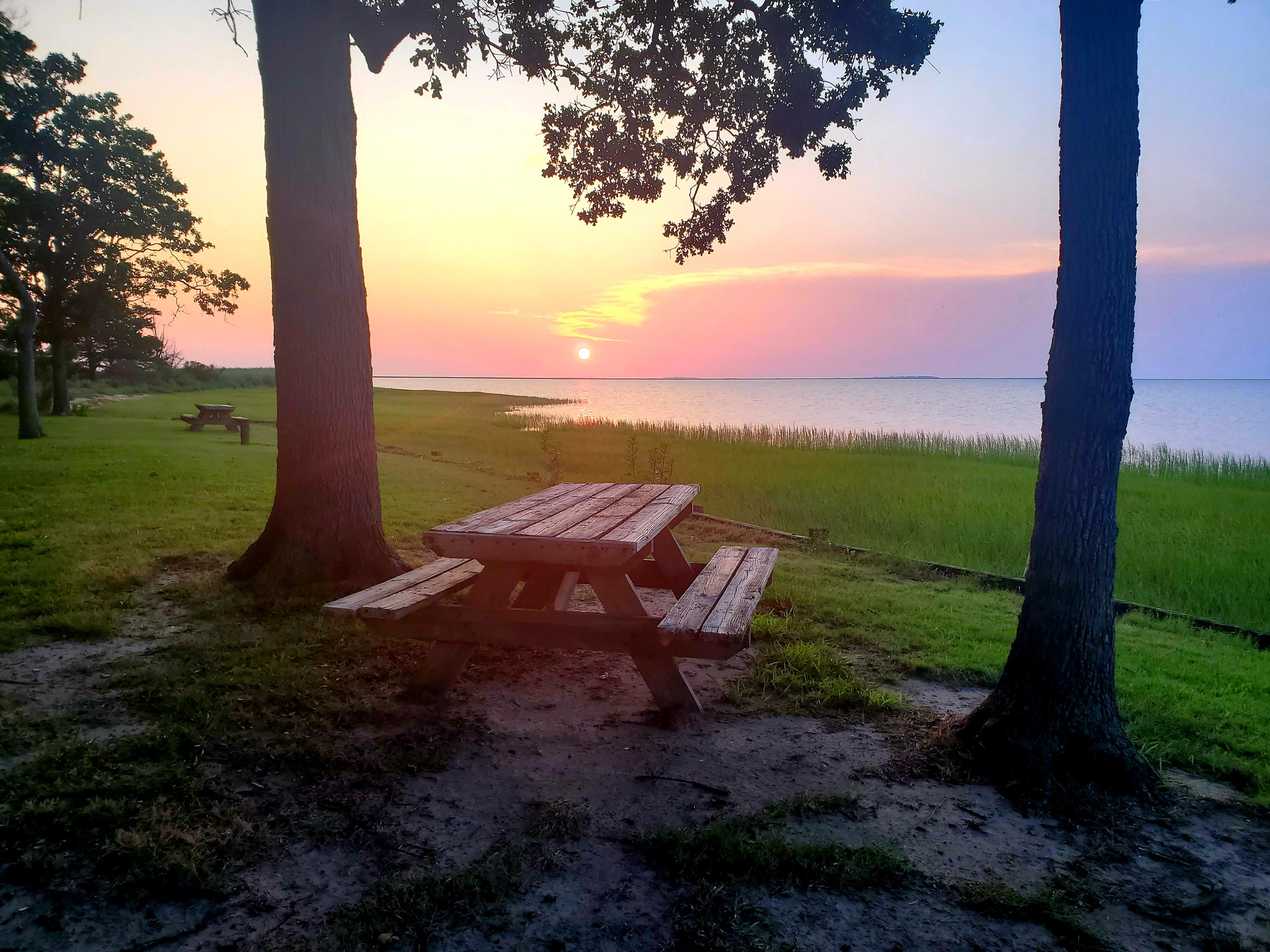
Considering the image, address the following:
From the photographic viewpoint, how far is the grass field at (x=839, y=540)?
457 centimetres

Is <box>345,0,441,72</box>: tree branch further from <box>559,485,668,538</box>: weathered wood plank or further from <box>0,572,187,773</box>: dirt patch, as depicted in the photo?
<box>0,572,187,773</box>: dirt patch

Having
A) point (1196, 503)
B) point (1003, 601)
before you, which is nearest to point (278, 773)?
point (1003, 601)

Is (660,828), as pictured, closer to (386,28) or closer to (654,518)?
(654,518)

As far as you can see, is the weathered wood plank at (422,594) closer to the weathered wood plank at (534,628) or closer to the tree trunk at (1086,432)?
the weathered wood plank at (534,628)

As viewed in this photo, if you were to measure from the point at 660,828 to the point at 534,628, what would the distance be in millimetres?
1200

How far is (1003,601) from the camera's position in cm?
672

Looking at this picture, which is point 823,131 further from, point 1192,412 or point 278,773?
point 1192,412

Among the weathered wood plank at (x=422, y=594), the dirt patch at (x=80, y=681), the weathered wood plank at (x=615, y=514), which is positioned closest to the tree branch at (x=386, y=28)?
the weathered wood plank at (x=615, y=514)

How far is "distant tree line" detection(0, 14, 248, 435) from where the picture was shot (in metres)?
21.4

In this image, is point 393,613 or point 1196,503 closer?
point 393,613

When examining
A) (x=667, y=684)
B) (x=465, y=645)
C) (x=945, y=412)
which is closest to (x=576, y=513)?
(x=465, y=645)

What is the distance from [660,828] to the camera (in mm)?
2922

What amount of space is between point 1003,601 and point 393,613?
18.0 ft

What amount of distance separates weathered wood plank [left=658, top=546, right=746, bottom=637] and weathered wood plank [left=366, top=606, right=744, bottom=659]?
0.21m
